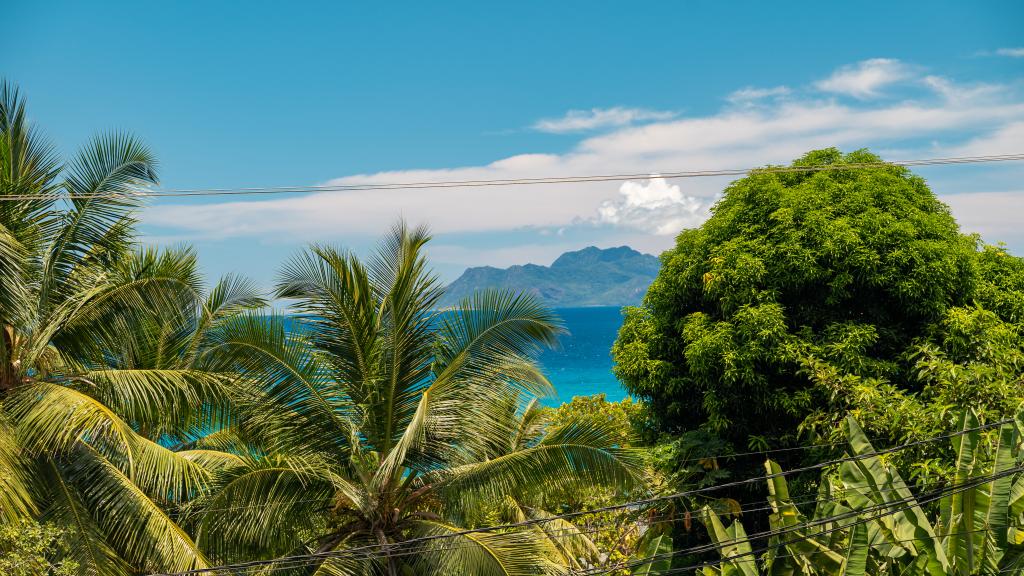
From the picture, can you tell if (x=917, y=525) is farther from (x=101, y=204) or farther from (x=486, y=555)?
(x=101, y=204)

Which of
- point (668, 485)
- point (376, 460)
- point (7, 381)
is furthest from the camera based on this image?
point (668, 485)

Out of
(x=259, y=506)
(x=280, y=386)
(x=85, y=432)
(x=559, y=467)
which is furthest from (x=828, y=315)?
(x=85, y=432)

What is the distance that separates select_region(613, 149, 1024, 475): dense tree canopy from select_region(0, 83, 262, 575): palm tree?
22.3ft

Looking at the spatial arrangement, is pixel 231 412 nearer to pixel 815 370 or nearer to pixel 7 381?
pixel 7 381

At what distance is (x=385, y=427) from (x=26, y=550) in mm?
3575

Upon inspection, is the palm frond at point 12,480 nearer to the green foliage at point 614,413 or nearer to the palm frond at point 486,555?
the palm frond at point 486,555

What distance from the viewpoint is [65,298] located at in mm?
8664

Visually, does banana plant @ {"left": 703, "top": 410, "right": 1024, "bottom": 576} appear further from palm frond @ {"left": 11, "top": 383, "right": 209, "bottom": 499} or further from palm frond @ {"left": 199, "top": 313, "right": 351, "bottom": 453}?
palm frond @ {"left": 11, "top": 383, "right": 209, "bottom": 499}

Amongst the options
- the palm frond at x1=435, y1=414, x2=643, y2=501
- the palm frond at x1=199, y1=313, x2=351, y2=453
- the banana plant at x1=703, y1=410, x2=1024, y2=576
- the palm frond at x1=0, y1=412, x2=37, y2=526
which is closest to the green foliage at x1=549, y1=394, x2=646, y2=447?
the palm frond at x1=435, y1=414, x2=643, y2=501

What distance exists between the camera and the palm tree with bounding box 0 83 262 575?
731 cm

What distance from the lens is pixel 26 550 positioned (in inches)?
251

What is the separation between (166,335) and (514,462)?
514 centimetres

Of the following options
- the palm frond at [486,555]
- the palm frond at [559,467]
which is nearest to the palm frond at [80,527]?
the palm frond at [486,555]

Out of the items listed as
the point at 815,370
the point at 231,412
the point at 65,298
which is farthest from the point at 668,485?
the point at 65,298
